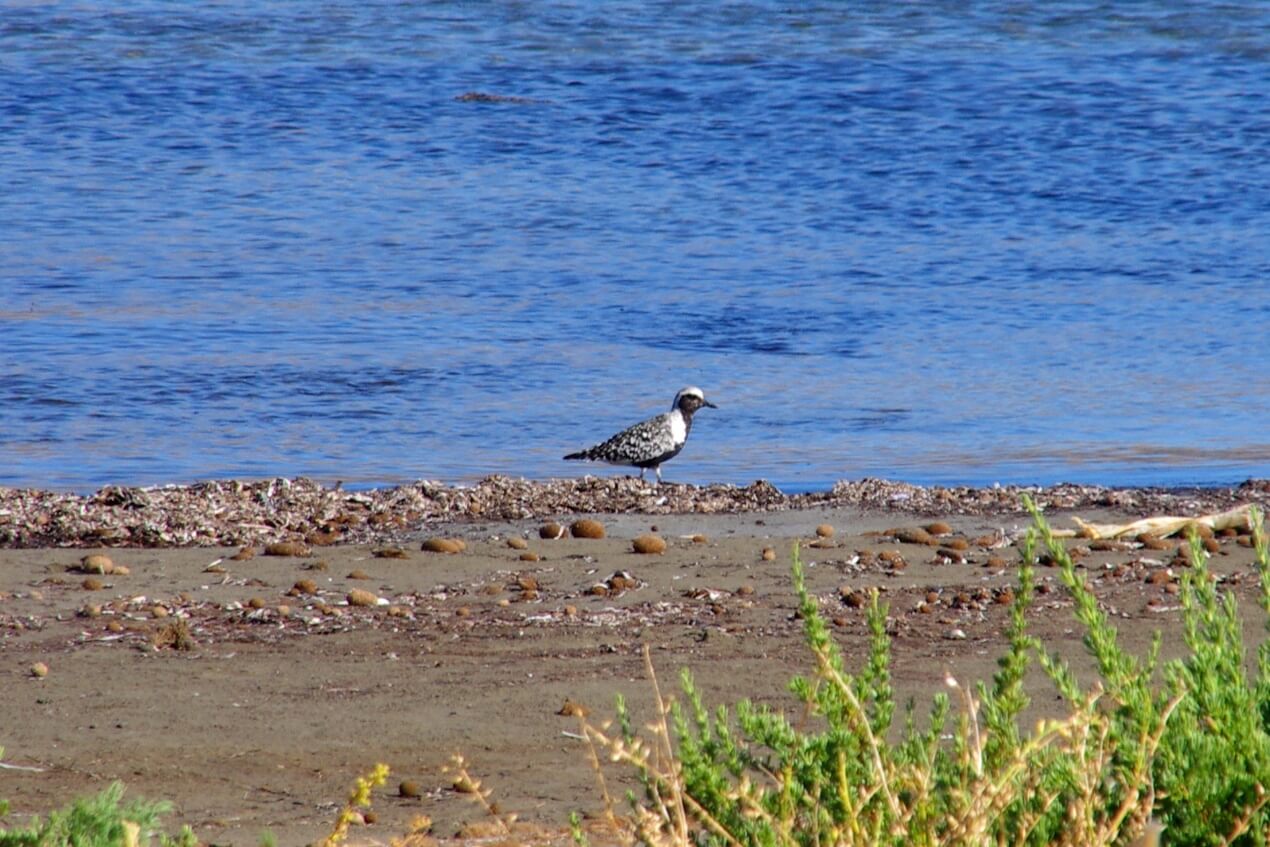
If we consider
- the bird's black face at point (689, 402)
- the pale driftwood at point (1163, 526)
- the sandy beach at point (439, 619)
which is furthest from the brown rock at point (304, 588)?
the bird's black face at point (689, 402)

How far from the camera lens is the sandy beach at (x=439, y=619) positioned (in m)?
4.95

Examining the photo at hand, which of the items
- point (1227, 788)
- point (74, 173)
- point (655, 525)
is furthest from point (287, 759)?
point (74, 173)

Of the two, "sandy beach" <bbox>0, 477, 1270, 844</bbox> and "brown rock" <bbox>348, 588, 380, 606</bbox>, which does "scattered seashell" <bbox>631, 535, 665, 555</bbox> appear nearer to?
"sandy beach" <bbox>0, 477, 1270, 844</bbox>

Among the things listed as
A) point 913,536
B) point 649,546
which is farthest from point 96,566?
point 913,536

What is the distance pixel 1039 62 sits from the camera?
25578 millimetres

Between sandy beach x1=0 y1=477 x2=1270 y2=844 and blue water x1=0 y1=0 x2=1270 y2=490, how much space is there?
2104mm

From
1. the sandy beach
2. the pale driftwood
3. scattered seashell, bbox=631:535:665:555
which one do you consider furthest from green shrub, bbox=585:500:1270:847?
the pale driftwood

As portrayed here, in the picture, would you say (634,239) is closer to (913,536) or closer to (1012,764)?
(913,536)

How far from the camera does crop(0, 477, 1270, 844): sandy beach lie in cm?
495

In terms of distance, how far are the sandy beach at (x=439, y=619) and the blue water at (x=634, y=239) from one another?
6.90 feet

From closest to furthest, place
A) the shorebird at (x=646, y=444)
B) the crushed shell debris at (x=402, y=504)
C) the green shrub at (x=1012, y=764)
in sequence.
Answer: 1. the green shrub at (x=1012, y=764)
2. the crushed shell debris at (x=402, y=504)
3. the shorebird at (x=646, y=444)

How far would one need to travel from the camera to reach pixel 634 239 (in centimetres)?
1833

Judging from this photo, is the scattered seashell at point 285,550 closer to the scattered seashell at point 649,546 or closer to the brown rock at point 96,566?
the brown rock at point 96,566

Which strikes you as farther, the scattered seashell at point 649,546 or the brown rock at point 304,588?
the scattered seashell at point 649,546
